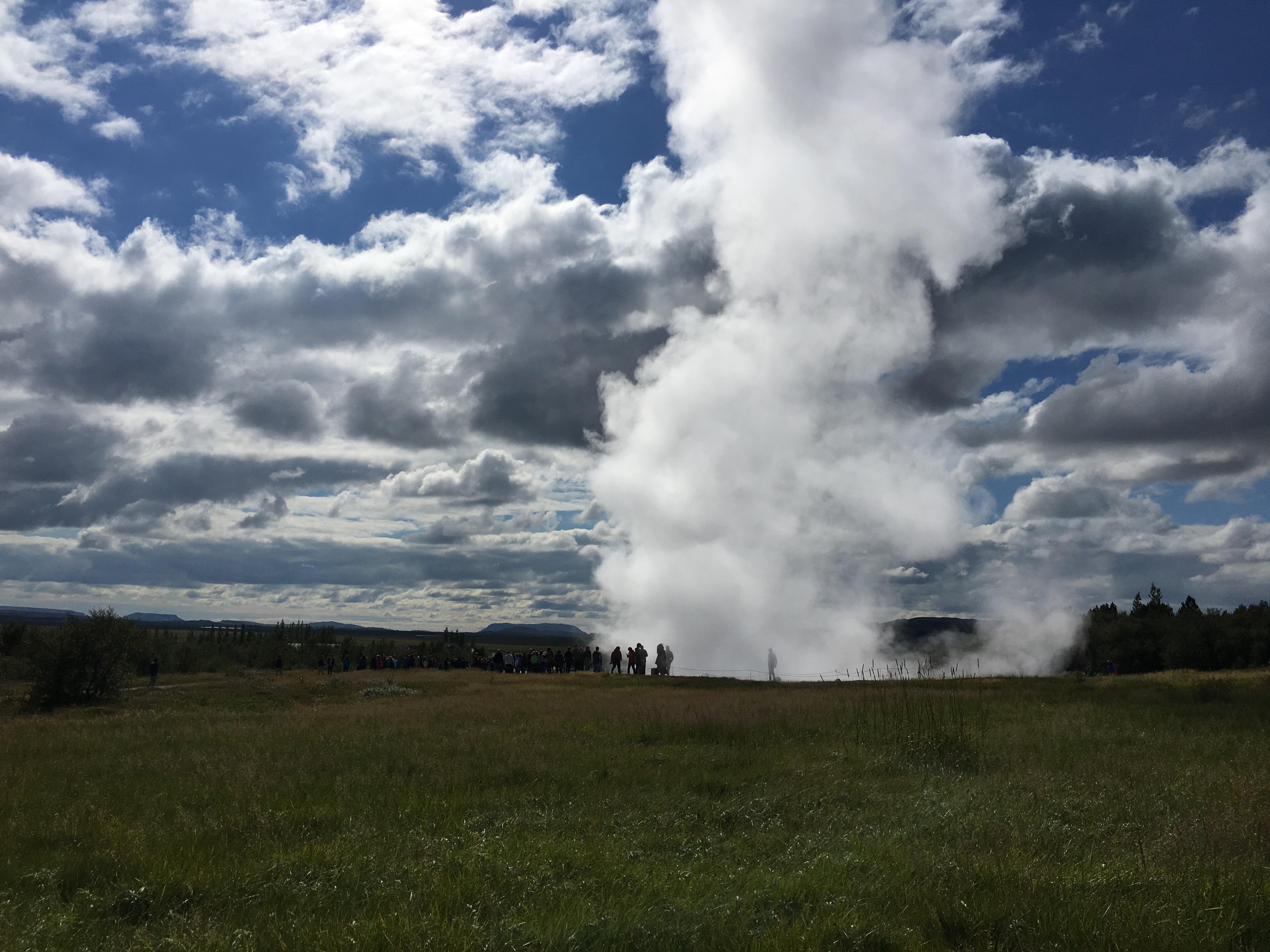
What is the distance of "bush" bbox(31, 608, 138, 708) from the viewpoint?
34.8 m

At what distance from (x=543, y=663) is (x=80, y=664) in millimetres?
31645

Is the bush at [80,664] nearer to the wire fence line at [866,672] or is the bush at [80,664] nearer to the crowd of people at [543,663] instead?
the crowd of people at [543,663]

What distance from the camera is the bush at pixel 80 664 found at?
114 feet

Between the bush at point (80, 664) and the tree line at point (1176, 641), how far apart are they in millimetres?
72248

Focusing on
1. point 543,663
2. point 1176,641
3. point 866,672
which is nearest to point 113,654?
point 543,663

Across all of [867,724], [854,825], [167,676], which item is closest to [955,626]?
[167,676]

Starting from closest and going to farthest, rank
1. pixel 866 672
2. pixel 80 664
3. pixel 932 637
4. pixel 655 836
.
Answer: pixel 655 836 → pixel 866 672 → pixel 80 664 → pixel 932 637

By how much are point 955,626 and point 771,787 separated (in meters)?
138

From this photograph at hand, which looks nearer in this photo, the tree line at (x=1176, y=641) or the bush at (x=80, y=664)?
the bush at (x=80, y=664)

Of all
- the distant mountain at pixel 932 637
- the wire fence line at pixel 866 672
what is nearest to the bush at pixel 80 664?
the wire fence line at pixel 866 672

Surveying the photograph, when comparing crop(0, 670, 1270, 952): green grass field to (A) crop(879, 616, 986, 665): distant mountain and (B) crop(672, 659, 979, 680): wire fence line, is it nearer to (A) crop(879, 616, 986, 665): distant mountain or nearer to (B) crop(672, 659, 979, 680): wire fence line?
(B) crop(672, 659, 979, 680): wire fence line

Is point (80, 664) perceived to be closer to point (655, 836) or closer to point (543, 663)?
point (543, 663)

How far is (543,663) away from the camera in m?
61.3

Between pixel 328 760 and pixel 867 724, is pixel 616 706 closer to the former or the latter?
pixel 867 724
